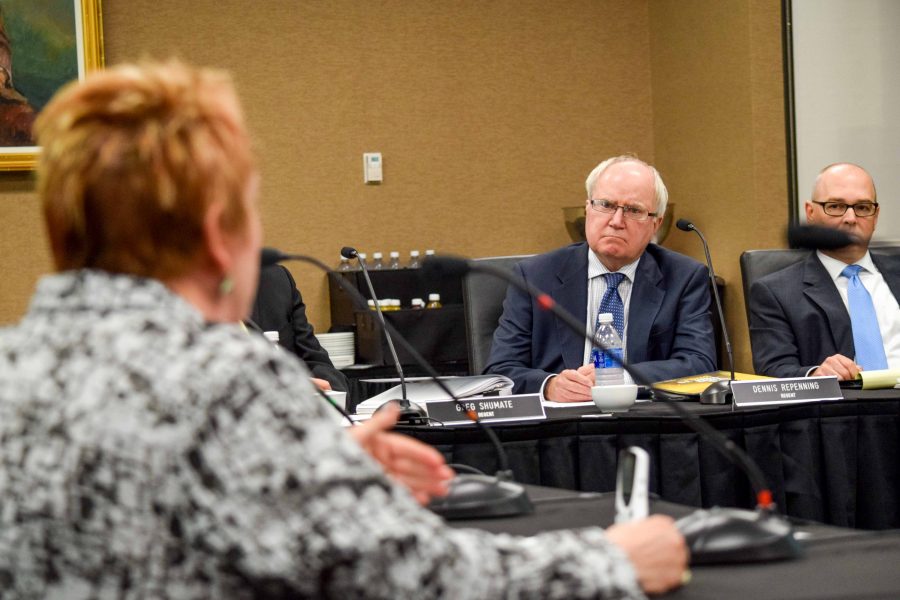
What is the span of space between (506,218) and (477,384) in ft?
10.2

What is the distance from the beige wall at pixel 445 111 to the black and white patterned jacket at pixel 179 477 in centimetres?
447

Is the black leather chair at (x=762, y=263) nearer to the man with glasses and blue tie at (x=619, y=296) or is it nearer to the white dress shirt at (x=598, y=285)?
the man with glasses and blue tie at (x=619, y=296)

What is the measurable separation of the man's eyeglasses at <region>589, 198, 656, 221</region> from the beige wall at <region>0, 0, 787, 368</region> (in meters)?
1.88

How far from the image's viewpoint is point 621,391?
8.10 feet

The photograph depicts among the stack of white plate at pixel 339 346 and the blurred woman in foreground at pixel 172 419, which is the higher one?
the blurred woman in foreground at pixel 172 419

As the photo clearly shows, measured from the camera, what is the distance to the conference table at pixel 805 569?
40.9 inches

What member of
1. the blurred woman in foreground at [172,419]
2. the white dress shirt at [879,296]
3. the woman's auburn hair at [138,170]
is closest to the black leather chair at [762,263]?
the white dress shirt at [879,296]

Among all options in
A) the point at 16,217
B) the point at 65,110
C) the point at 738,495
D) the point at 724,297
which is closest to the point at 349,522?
the point at 65,110

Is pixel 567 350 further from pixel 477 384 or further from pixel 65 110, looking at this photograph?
pixel 65 110

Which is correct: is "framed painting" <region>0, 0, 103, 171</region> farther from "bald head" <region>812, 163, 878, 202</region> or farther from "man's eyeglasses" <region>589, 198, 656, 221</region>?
"bald head" <region>812, 163, 878, 202</region>

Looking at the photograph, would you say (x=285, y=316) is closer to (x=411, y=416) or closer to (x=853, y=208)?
(x=411, y=416)

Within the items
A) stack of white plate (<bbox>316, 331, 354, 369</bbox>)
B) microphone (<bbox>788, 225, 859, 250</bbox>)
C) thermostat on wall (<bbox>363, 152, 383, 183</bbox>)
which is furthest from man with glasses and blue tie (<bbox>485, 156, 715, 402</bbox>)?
thermostat on wall (<bbox>363, 152, 383, 183</bbox>)

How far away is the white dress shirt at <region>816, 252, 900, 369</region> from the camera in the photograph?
11.2 feet

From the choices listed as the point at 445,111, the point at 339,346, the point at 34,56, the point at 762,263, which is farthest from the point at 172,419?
the point at 445,111
